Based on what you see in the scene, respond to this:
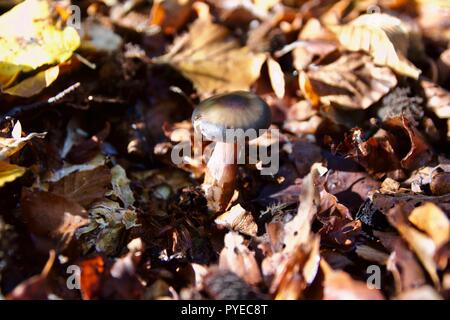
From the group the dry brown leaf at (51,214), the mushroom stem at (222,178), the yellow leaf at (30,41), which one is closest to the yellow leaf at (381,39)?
the mushroom stem at (222,178)

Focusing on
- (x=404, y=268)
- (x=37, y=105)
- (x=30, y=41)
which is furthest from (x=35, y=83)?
(x=404, y=268)

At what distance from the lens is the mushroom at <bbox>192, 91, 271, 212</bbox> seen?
1.88 metres

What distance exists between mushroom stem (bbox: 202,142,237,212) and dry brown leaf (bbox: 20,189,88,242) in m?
0.58

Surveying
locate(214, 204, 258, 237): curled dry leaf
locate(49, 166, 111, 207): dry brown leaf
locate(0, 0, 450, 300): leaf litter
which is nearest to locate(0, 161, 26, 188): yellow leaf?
locate(0, 0, 450, 300): leaf litter

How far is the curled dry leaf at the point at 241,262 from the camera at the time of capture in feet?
5.33

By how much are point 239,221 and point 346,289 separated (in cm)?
60

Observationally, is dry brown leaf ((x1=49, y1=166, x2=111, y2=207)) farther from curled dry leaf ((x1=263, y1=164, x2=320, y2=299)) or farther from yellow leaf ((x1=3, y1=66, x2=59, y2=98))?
curled dry leaf ((x1=263, y1=164, x2=320, y2=299))

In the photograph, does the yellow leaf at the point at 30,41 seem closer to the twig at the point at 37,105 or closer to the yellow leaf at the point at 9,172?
the twig at the point at 37,105

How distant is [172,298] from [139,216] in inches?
18.9

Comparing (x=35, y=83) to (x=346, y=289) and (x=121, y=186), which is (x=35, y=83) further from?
(x=346, y=289)

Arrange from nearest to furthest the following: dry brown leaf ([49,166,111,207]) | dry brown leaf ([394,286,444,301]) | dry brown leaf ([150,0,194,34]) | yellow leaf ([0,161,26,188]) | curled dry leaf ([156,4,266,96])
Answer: dry brown leaf ([394,286,444,301]) < yellow leaf ([0,161,26,188]) < dry brown leaf ([49,166,111,207]) < curled dry leaf ([156,4,266,96]) < dry brown leaf ([150,0,194,34])

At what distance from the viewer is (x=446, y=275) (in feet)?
4.95
